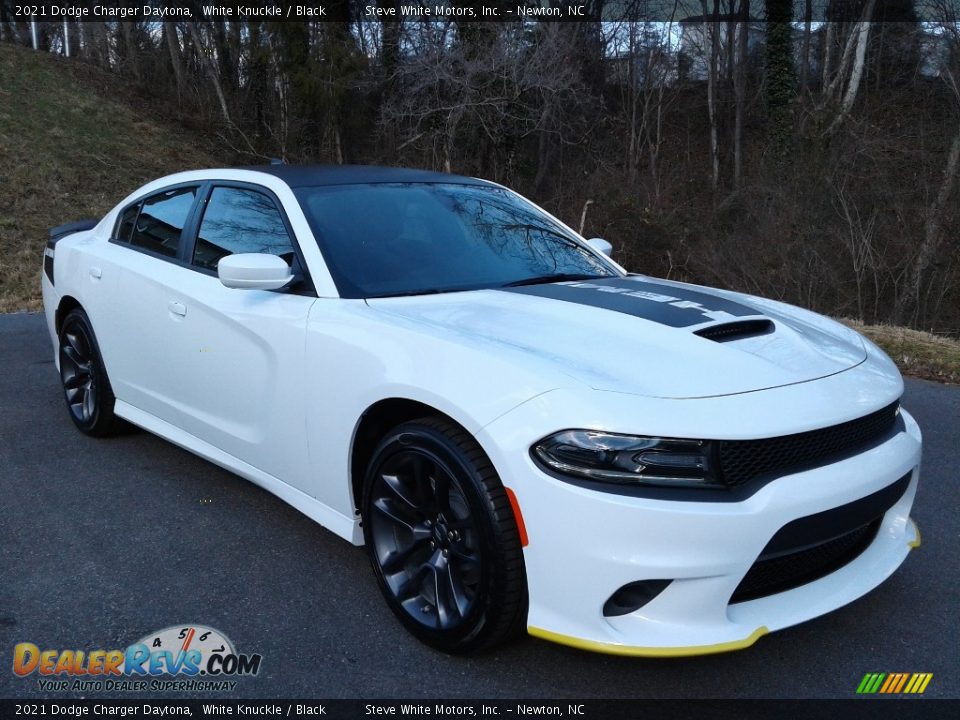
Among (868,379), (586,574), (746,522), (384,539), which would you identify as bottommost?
(384,539)

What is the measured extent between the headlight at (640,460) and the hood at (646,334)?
0.16 meters

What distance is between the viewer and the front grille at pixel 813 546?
2402mm

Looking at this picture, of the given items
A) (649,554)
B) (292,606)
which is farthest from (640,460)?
(292,606)

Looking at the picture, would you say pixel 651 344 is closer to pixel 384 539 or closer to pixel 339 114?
pixel 384 539

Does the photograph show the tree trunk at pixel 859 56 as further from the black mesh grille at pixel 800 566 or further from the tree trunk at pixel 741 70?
the black mesh grille at pixel 800 566

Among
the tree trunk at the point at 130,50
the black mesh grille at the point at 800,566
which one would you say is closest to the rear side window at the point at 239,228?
the black mesh grille at the point at 800,566

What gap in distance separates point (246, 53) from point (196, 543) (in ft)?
88.4

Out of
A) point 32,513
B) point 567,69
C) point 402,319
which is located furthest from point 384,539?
point 567,69

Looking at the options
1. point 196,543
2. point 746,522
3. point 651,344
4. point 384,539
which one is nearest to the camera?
point 746,522

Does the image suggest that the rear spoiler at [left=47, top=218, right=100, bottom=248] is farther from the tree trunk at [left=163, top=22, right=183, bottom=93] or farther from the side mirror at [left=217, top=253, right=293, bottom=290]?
the tree trunk at [left=163, top=22, right=183, bottom=93]

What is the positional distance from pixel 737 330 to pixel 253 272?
1.75 m

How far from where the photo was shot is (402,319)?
301 centimetres

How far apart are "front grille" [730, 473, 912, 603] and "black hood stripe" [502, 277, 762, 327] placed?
2.56ft

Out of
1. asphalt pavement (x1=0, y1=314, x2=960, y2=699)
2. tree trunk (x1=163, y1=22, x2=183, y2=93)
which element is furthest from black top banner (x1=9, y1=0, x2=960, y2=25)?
asphalt pavement (x1=0, y1=314, x2=960, y2=699)
